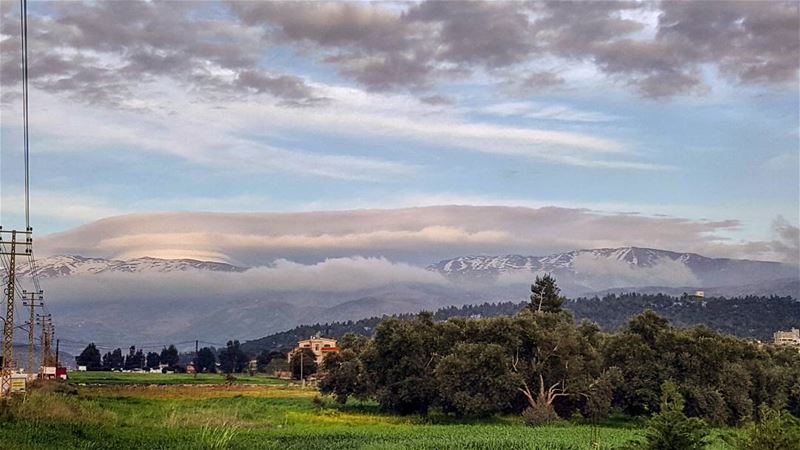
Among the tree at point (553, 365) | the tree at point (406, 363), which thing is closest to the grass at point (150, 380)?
the tree at point (406, 363)

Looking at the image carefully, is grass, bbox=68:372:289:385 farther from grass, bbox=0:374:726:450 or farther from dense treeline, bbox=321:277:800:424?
dense treeline, bbox=321:277:800:424

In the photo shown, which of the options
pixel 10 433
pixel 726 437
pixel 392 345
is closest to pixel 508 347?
pixel 392 345

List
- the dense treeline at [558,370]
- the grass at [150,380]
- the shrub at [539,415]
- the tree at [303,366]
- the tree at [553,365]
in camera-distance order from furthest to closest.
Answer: the tree at [303,366], the grass at [150,380], the tree at [553,365], the dense treeline at [558,370], the shrub at [539,415]

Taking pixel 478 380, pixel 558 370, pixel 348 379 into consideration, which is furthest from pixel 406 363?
pixel 558 370

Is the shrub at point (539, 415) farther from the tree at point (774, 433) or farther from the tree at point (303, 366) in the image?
the tree at point (303, 366)

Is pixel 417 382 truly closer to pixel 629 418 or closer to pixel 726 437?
pixel 629 418

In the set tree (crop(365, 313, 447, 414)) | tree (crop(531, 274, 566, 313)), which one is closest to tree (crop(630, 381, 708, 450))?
tree (crop(365, 313, 447, 414))

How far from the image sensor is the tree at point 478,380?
65875mm

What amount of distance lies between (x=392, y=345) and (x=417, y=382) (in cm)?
408

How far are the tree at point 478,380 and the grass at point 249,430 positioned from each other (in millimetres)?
1334

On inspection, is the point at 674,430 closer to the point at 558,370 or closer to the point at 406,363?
the point at 558,370

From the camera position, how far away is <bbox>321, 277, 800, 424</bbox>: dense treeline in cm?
6619

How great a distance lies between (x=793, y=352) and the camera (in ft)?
307

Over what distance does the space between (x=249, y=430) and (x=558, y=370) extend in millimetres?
25482
